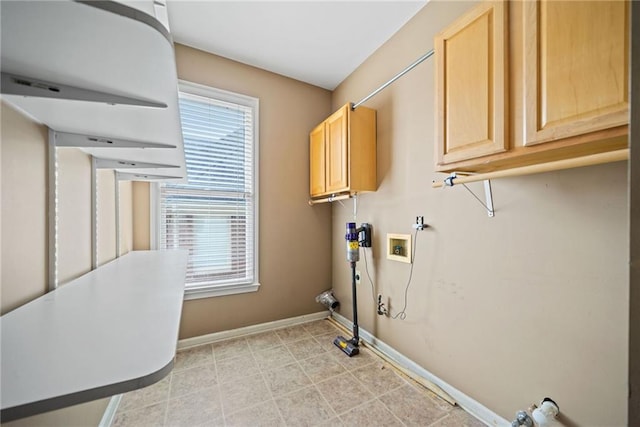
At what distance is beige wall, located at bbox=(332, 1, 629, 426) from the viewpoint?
46.0 inches

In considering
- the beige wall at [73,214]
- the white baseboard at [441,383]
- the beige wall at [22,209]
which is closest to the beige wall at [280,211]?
the white baseboard at [441,383]

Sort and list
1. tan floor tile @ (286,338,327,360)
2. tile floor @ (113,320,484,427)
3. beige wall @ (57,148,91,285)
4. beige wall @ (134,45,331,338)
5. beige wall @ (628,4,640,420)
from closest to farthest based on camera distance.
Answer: beige wall @ (628,4,640,420) < beige wall @ (57,148,91,285) < tile floor @ (113,320,484,427) < tan floor tile @ (286,338,327,360) < beige wall @ (134,45,331,338)

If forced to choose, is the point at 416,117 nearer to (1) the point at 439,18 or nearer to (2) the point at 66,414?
(1) the point at 439,18

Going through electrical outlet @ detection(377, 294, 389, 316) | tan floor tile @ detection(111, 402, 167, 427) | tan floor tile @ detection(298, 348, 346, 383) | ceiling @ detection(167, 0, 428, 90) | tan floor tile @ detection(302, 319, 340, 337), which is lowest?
tan floor tile @ detection(302, 319, 340, 337)

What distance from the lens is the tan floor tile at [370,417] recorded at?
1603 mm

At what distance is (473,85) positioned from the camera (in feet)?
4.25

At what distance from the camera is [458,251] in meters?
1.79

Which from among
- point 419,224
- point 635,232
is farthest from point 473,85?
point 635,232

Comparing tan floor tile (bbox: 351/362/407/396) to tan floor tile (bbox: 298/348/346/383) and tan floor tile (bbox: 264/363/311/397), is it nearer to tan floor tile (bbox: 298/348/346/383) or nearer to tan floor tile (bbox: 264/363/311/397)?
tan floor tile (bbox: 298/348/346/383)

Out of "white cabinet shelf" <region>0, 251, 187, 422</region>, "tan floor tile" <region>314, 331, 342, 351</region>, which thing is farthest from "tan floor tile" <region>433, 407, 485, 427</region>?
"white cabinet shelf" <region>0, 251, 187, 422</region>

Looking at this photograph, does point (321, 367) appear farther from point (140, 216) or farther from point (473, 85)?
point (473, 85)

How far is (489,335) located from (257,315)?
225 cm

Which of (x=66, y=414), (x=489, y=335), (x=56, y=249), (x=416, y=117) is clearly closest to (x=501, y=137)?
(x=416, y=117)

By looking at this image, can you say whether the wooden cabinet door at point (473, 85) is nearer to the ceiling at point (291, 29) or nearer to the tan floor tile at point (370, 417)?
the ceiling at point (291, 29)
